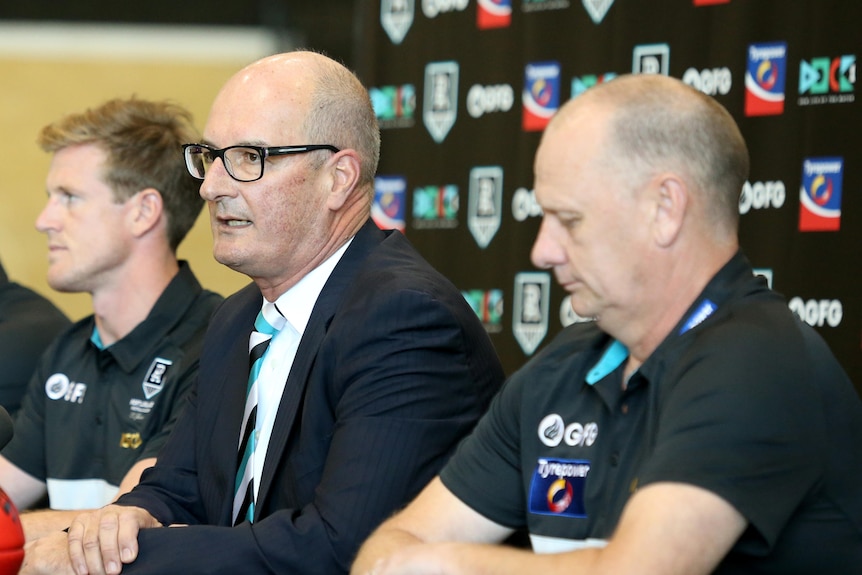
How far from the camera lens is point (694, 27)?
359 cm

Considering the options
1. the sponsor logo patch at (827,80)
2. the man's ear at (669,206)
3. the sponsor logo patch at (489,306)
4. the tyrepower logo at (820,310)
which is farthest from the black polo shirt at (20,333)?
the man's ear at (669,206)

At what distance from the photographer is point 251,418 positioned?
2.33 metres

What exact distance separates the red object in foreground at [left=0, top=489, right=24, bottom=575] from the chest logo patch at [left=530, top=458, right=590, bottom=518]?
0.73 m

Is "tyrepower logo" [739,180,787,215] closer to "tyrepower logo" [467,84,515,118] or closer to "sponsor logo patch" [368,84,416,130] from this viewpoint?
"tyrepower logo" [467,84,515,118]

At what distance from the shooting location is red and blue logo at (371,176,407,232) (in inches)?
170

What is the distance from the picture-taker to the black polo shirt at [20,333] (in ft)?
11.3

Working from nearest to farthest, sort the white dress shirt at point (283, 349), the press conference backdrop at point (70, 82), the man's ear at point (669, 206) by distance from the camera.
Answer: the man's ear at point (669, 206), the white dress shirt at point (283, 349), the press conference backdrop at point (70, 82)

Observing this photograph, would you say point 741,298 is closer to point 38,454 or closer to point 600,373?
point 600,373

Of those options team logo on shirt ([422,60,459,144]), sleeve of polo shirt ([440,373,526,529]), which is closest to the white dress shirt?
sleeve of polo shirt ([440,373,526,529])

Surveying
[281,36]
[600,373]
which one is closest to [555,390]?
[600,373]

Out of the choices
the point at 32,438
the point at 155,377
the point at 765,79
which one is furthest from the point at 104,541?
the point at 765,79

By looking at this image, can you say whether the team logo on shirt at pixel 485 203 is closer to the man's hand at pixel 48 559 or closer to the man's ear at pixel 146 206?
the man's ear at pixel 146 206

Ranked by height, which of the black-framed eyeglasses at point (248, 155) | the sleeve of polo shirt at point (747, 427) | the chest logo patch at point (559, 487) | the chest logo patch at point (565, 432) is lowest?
the chest logo patch at point (559, 487)

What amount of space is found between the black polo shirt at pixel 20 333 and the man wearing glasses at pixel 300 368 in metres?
1.09
